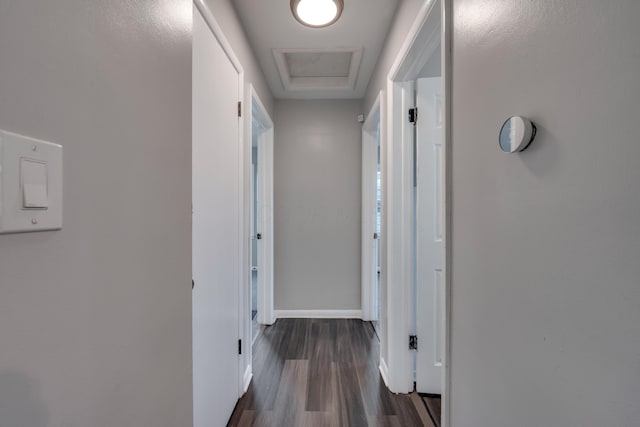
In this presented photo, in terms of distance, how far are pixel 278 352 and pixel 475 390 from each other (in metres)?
1.88

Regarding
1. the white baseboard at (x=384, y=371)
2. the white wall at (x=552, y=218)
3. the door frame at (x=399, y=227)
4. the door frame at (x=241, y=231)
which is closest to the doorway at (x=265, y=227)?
the door frame at (x=241, y=231)

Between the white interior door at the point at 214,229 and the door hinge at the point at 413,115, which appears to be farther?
the door hinge at the point at 413,115

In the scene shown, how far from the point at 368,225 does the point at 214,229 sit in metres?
1.92

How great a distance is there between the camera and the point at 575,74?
0.57 metres

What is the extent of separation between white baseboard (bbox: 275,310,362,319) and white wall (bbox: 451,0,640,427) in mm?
2278

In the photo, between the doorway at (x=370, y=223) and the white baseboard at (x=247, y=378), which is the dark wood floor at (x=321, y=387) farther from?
the doorway at (x=370, y=223)

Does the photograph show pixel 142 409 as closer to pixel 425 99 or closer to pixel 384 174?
pixel 384 174

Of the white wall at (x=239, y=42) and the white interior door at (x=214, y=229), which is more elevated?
the white wall at (x=239, y=42)

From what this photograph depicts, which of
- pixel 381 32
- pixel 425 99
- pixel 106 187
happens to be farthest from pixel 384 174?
pixel 106 187

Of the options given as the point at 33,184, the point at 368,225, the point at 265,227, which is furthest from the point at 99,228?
the point at 368,225

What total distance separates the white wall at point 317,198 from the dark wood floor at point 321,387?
22.9 inches

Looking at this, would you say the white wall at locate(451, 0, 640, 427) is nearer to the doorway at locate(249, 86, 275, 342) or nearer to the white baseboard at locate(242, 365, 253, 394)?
the white baseboard at locate(242, 365, 253, 394)

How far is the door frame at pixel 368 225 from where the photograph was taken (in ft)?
10.1

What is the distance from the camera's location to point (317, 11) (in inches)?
67.3
